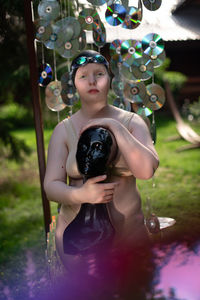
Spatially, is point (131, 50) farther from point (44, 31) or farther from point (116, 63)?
point (44, 31)

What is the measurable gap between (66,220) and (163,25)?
0.98 meters

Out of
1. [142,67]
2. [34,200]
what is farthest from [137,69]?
[34,200]

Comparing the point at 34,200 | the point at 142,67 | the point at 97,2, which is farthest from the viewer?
the point at 34,200

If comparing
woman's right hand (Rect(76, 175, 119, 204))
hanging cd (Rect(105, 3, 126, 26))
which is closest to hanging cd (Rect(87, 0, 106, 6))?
hanging cd (Rect(105, 3, 126, 26))

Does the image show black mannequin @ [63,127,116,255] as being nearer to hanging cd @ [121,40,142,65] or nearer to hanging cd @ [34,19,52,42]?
hanging cd @ [121,40,142,65]

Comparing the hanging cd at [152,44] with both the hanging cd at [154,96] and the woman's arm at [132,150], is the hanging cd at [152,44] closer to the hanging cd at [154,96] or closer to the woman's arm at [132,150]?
the hanging cd at [154,96]

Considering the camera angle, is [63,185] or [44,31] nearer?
[63,185]

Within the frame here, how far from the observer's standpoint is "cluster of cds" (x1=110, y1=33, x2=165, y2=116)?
1475mm

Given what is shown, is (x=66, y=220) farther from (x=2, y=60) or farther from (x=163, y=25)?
(x=2, y=60)

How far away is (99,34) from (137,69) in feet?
0.70

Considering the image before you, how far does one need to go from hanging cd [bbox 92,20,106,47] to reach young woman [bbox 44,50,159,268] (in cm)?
32

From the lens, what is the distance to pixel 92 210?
1057mm

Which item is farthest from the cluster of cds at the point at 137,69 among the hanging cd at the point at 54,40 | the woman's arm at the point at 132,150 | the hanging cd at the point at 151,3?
the woman's arm at the point at 132,150

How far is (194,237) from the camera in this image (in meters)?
0.79
